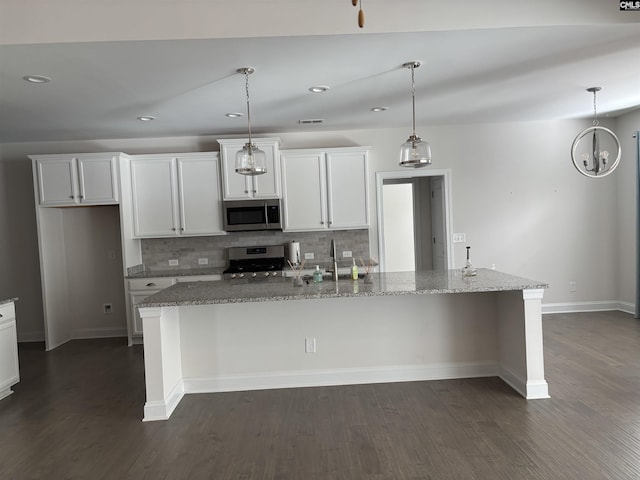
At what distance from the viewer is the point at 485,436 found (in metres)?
2.83

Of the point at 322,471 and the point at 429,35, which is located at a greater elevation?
the point at 429,35

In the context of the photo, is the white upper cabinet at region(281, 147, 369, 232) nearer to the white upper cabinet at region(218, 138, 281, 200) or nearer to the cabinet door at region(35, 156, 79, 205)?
the white upper cabinet at region(218, 138, 281, 200)

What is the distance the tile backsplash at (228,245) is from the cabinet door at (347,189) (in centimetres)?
34

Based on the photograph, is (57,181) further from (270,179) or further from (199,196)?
(270,179)

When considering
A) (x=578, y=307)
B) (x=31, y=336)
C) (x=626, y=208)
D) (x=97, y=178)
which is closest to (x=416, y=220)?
(x=578, y=307)

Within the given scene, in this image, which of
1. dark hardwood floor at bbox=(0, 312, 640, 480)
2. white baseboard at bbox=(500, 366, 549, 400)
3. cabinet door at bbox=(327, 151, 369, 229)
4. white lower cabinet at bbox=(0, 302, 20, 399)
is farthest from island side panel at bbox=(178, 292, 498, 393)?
cabinet door at bbox=(327, 151, 369, 229)

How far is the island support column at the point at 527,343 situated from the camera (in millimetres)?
3375

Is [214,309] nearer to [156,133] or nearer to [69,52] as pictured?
[69,52]

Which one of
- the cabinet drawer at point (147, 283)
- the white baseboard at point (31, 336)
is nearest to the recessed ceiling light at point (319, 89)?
the cabinet drawer at point (147, 283)

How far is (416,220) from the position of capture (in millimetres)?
7430

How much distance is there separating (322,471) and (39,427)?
7.31 ft

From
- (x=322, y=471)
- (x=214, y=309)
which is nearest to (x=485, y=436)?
(x=322, y=471)

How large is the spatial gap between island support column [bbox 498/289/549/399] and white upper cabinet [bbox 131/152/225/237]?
12.0ft

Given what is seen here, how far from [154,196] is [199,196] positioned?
22.3 inches
